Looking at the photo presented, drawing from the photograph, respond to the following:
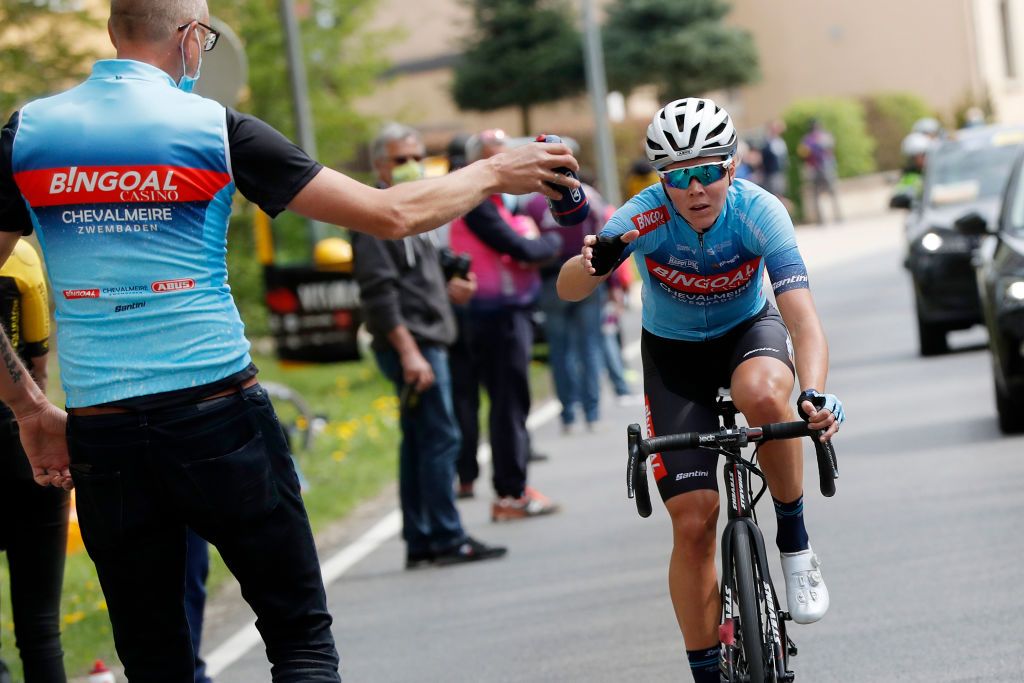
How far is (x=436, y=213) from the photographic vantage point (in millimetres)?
4562

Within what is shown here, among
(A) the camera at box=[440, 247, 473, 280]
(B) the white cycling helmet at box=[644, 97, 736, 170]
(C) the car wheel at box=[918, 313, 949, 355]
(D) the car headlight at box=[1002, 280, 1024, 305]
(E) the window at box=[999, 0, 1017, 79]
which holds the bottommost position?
(C) the car wheel at box=[918, 313, 949, 355]

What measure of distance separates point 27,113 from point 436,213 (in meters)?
1.00

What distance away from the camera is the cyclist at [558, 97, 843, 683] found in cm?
564

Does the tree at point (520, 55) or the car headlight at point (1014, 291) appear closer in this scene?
the car headlight at point (1014, 291)

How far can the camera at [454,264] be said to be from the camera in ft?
33.1

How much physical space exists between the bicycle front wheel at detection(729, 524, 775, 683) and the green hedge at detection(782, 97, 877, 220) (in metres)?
39.5

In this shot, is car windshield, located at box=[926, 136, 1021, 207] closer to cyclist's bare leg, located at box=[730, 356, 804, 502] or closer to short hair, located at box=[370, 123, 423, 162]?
short hair, located at box=[370, 123, 423, 162]

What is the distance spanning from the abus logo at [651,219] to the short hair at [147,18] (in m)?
1.76

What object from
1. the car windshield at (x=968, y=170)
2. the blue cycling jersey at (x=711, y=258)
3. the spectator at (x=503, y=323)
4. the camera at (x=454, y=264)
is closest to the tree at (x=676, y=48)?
the car windshield at (x=968, y=170)

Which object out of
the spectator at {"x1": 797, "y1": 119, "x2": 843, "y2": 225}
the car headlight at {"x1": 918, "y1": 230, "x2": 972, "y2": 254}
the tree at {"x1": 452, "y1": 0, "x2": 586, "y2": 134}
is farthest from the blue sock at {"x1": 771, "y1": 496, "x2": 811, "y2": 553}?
the tree at {"x1": 452, "y1": 0, "x2": 586, "y2": 134}

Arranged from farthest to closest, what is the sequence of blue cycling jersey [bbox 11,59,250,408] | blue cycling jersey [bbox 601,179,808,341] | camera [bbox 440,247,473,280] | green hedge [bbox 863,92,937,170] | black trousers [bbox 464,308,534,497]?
green hedge [bbox 863,92,937,170], black trousers [bbox 464,308,534,497], camera [bbox 440,247,473,280], blue cycling jersey [bbox 601,179,808,341], blue cycling jersey [bbox 11,59,250,408]

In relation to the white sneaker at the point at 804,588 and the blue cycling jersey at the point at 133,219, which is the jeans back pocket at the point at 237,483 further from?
the white sneaker at the point at 804,588

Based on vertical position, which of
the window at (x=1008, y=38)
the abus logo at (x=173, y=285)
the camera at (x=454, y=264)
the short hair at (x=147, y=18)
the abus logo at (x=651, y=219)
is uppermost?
the window at (x=1008, y=38)

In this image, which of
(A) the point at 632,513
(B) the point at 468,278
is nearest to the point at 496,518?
(A) the point at 632,513
